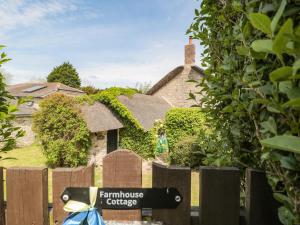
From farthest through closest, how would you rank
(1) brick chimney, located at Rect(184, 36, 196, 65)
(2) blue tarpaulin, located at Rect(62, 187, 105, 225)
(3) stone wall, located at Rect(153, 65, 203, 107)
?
1. (3) stone wall, located at Rect(153, 65, 203, 107)
2. (1) brick chimney, located at Rect(184, 36, 196, 65)
3. (2) blue tarpaulin, located at Rect(62, 187, 105, 225)

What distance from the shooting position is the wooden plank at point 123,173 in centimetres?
143

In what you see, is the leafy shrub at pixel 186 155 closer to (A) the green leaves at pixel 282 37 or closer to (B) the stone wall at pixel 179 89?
(B) the stone wall at pixel 179 89

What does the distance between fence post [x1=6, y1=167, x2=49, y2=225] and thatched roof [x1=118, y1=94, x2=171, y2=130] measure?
1363cm

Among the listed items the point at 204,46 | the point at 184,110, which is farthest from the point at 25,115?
the point at 204,46

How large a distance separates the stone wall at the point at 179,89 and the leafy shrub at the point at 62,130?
1056cm

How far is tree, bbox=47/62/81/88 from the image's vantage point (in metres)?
52.6

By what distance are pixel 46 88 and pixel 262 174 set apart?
40.1m

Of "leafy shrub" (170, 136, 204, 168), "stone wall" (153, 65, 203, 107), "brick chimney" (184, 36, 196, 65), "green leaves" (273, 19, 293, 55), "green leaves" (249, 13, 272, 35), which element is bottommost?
"leafy shrub" (170, 136, 204, 168)

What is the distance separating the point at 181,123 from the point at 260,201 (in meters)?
13.9

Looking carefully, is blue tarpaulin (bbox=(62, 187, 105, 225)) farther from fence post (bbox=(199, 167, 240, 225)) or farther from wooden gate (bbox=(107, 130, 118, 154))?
wooden gate (bbox=(107, 130, 118, 154))

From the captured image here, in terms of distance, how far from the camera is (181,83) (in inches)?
882

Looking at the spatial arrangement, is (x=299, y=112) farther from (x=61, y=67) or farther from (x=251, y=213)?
(x=61, y=67)

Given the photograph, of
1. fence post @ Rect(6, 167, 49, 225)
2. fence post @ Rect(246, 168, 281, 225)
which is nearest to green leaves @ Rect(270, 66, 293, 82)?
fence post @ Rect(246, 168, 281, 225)

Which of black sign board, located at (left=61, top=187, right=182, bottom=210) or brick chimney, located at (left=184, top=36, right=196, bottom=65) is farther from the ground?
brick chimney, located at (left=184, top=36, right=196, bottom=65)
